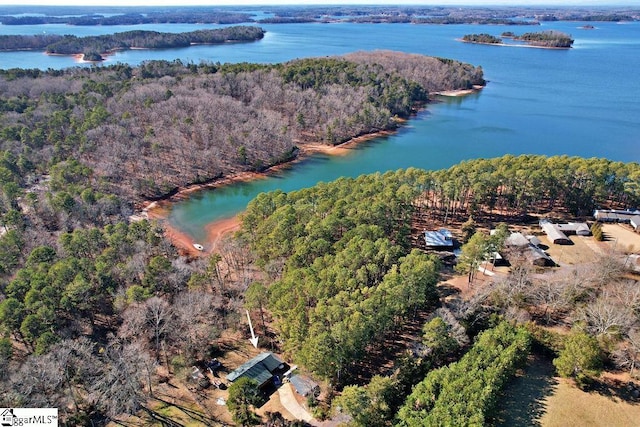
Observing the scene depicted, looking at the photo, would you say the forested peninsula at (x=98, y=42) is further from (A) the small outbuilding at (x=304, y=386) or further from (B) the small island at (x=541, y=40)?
(A) the small outbuilding at (x=304, y=386)

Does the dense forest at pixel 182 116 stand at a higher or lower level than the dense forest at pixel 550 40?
lower

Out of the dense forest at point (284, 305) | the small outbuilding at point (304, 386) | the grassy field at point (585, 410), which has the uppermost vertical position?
the dense forest at point (284, 305)

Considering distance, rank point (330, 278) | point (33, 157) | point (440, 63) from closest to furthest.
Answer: point (330, 278)
point (33, 157)
point (440, 63)

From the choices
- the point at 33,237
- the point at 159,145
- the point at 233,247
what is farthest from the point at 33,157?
the point at 233,247

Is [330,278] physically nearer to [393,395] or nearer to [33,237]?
[393,395]

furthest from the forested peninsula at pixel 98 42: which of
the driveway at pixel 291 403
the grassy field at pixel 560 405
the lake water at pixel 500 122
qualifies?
the grassy field at pixel 560 405

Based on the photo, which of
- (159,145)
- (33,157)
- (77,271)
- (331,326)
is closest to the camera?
(331,326)
